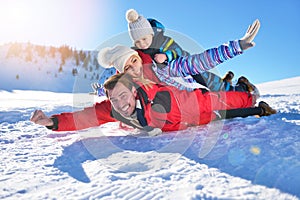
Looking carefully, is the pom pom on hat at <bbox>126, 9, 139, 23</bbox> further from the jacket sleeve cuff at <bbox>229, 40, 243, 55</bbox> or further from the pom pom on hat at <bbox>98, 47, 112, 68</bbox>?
the jacket sleeve cuff at <bbox>229, 40, 243, 55</bbox>

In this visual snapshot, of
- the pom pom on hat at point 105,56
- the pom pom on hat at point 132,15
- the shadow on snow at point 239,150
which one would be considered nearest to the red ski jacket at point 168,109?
the shadow on snow at point 239,150

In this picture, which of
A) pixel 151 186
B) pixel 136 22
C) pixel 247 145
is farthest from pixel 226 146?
pixel 136 22

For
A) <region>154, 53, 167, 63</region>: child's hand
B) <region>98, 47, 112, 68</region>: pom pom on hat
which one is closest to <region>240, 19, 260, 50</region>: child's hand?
<region>154, 53, 167, 63</region>: child's hand

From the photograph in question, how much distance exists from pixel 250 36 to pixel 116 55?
0.92 meters

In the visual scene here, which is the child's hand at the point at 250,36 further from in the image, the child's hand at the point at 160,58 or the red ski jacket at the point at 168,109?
the child's hand at the point at 160,58

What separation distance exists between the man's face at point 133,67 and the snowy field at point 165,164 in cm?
45

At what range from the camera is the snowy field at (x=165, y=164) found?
2.84 feet

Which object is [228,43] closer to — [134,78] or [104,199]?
[134,78]

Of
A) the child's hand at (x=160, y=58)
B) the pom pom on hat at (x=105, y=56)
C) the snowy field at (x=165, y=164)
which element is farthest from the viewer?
the child's hand at (x=160, y=58)

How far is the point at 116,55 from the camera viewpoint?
1945 millimetres

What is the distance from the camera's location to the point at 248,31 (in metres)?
1.71

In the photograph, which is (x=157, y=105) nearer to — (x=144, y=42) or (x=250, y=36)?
(x=250, y=36)

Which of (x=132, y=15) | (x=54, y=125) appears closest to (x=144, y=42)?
(x=132, y=15)

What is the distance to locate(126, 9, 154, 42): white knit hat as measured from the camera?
8.17 feet
